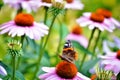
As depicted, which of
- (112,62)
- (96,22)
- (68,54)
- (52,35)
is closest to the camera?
(68,54)

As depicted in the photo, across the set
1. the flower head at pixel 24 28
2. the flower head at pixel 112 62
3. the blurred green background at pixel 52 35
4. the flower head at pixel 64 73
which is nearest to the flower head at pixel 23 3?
the blurred green background at pixel 52 35

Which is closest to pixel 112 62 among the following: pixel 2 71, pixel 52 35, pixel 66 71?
pixel 66 71

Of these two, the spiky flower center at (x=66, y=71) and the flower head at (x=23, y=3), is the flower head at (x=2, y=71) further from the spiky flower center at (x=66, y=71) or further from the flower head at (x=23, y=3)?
the flower head at (x=23, y=3)

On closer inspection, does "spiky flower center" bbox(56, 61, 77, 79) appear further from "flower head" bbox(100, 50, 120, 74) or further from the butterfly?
"flower head" bbox(100, 50, 120, 74)

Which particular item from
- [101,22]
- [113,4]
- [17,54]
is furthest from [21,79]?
[113,4]

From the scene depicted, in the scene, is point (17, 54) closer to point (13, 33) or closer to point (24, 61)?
point (13, 33)

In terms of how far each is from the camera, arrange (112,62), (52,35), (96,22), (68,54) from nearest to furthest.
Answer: (68,54)
(112,62)
(96,22)
(52,35)

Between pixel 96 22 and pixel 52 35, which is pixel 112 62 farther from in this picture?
pixel 52 35

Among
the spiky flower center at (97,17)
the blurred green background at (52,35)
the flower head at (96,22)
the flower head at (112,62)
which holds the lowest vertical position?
the blurred green background at (52,35)

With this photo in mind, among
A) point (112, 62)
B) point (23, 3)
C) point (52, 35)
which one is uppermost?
point (23, 3)
